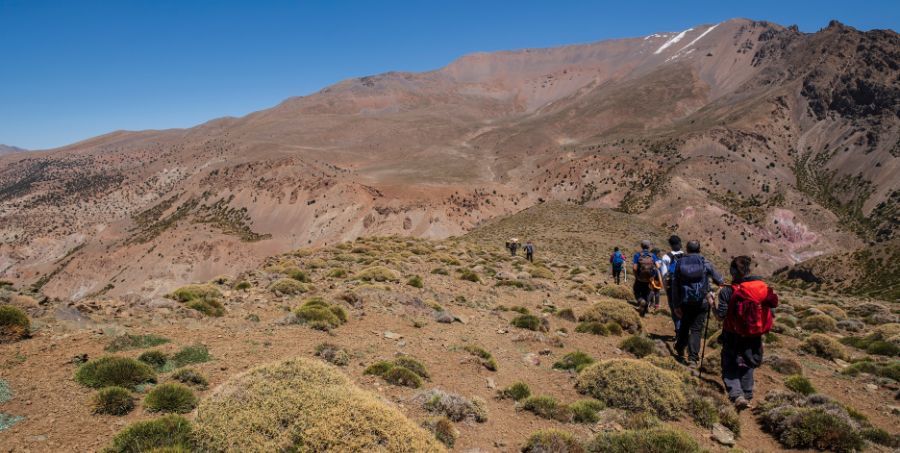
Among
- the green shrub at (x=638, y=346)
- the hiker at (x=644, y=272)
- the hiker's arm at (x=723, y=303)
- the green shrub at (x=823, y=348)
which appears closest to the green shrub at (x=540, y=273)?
the hiker at (x=644, y=272)

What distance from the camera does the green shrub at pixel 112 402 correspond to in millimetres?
6227

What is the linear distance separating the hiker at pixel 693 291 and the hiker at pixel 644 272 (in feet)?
14.8

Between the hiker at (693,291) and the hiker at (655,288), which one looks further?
the hiker at (655,288)

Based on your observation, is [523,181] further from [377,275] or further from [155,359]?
[155,359]

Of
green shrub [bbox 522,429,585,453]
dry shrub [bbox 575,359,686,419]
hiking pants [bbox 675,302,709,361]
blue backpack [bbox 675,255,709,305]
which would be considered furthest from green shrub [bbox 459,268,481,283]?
green shrub [bbox 522,429,585,453]

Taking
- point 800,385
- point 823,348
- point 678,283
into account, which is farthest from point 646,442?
point 823,348

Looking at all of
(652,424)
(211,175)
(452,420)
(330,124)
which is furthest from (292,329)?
(330,124)

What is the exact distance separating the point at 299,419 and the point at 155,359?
4.99 meters

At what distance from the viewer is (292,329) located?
1116 cm

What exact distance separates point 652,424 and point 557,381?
8.84ft

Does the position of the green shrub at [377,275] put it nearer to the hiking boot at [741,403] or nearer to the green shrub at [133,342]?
the green shrub at [133,342]

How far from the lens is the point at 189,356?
8492mm

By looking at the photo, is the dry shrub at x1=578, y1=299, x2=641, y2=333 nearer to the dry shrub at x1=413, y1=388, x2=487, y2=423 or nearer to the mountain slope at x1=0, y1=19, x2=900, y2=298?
the dry shrub at x1=413, y1=388, x2=487, y2=423

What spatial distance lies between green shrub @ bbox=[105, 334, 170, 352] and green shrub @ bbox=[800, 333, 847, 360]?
664 inches
